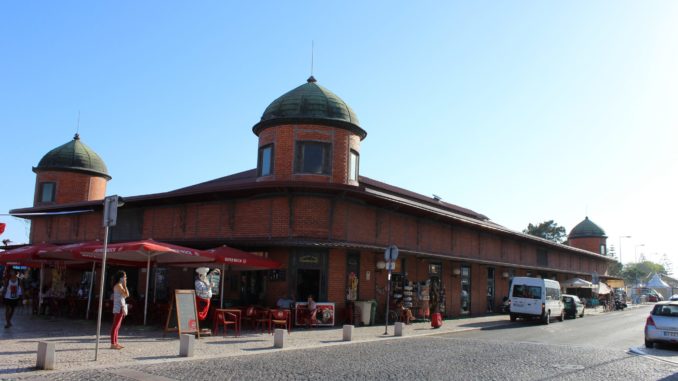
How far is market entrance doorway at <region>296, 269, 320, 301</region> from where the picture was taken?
851 inches

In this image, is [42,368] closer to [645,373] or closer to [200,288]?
[200,288]

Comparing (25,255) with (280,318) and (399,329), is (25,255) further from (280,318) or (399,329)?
(399,329)

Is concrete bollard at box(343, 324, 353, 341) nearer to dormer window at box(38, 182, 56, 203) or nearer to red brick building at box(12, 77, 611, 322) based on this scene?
red brick building at box(12, 77, 611, 322)

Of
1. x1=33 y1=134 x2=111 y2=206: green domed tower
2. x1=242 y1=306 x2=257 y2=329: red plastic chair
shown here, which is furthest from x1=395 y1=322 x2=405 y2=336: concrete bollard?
x1=33 y1=134 x2=111 y2=206: green domed tower

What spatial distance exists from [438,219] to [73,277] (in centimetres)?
2063

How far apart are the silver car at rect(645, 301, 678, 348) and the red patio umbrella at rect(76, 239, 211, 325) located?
14.0 meters

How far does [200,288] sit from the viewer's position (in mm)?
16844

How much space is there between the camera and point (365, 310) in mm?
22219

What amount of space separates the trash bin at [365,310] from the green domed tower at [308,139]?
16.5 ft

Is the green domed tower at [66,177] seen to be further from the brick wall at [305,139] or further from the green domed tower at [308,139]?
the brick wall at [305,139]

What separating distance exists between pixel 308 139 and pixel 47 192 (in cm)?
2272

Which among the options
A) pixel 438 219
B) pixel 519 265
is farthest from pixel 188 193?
pixel 519 265

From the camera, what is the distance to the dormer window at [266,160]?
24031 mm

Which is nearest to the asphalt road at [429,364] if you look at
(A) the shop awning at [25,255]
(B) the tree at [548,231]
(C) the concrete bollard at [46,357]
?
(C) the concrete bollard at [46,357]
